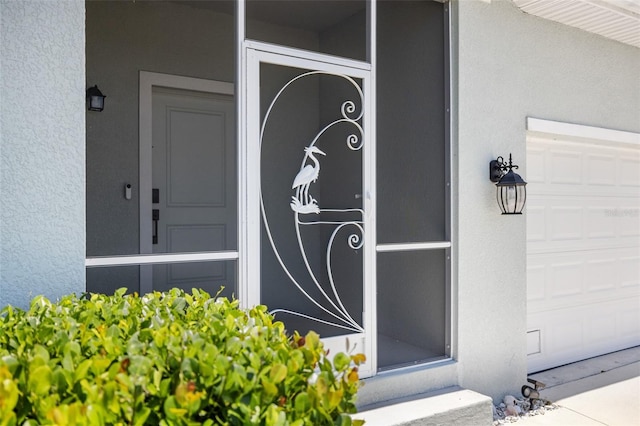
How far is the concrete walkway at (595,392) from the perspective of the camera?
3.56m

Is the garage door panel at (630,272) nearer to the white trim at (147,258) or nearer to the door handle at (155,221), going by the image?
the white trim at (147,258)

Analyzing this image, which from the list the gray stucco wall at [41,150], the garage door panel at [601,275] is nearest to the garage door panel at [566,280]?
the garage door panel at [601,275]

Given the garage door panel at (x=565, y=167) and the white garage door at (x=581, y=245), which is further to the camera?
the garage door panel at (x=565, y=167)

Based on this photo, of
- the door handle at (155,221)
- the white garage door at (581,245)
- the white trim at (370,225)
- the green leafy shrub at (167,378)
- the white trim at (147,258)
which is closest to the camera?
the green leafy shrub at (167,378)

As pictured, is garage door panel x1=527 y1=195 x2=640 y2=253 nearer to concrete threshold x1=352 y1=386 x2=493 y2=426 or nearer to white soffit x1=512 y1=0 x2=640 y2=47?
white soffit x1=512 y1=0 x2=640 y2=47

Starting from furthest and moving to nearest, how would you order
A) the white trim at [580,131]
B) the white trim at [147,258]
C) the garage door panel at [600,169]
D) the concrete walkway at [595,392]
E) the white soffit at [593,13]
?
1. the garage door panel at [600,169]
2. the white trim at [580,131]
3. the white soffit at [593,13]
4. the concrete walkway at [595,392]
5. the white trim at [147,258]

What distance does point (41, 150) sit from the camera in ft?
7.80

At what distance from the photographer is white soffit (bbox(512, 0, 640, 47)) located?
3854 mm

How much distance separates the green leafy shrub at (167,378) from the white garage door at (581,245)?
10.6 ft

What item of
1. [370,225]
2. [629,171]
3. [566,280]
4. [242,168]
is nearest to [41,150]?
[242,168]

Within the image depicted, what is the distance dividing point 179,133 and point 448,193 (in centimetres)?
262

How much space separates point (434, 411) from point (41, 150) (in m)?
2.59

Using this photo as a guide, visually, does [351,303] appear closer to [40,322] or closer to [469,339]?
[469,339]

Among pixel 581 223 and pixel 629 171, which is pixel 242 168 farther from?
pixel 629 171
